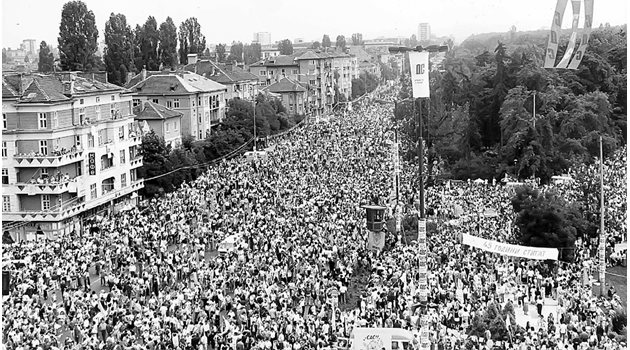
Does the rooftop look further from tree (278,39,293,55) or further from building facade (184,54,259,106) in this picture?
tree (278,39,293,55)

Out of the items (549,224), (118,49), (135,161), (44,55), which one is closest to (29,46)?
(44,55)

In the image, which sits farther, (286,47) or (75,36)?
(286,47)

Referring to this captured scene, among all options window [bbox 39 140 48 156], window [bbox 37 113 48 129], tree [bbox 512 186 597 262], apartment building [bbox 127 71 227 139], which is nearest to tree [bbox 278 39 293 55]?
apartment building [bbox 127 71 227 139]

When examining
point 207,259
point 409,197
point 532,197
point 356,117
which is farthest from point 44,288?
point 356,117

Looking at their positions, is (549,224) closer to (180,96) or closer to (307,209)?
(307,209)

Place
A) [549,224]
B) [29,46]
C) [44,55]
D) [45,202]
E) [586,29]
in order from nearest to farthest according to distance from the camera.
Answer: [586,29] < [549,224] < [45,202] < [44,55] < [29,46]

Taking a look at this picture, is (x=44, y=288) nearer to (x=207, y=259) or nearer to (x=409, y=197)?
(x=207, y=259)
